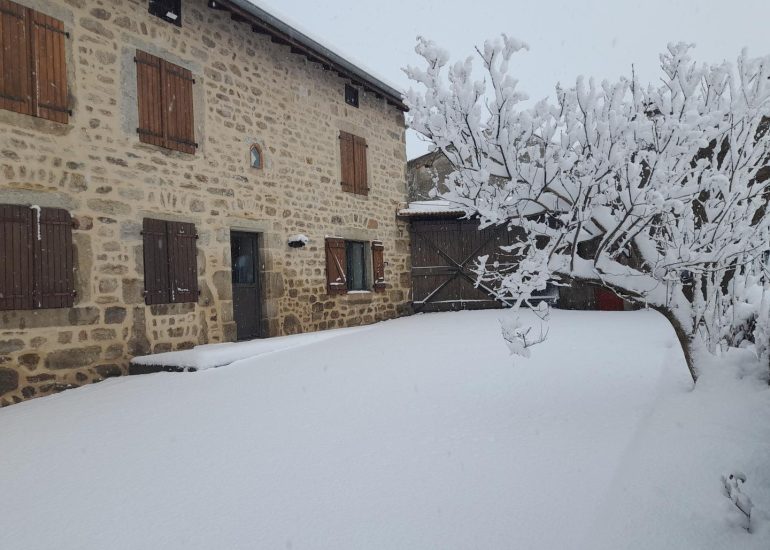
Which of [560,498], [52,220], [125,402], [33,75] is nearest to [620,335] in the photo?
[560,498]

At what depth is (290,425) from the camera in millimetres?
3375

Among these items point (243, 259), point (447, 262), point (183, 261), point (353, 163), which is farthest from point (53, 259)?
point (447, 262)

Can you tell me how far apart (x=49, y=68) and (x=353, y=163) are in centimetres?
503

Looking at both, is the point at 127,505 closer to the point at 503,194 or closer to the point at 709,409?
the point at 503,194

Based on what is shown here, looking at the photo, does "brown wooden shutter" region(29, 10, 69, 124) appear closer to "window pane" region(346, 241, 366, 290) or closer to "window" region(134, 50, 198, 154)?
"window" region(134, 50, 198, 154)

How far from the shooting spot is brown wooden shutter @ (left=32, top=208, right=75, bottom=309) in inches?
188

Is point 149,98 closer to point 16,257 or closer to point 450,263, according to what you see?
point 16,257

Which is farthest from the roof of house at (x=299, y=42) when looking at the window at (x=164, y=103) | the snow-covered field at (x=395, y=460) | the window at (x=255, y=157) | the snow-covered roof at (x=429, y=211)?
the snow-covered field at (x=395, y=460)

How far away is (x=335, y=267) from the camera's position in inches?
339

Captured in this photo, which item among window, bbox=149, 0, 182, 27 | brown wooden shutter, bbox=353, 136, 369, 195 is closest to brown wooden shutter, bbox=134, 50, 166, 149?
window, bbox=149, 0, 182, 27

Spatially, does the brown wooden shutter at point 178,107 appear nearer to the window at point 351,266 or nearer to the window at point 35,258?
the window at point 35,258

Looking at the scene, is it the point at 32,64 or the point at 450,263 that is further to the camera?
the point at 450,263

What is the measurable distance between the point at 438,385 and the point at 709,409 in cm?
190

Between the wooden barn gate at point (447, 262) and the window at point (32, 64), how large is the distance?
722 centimetres
